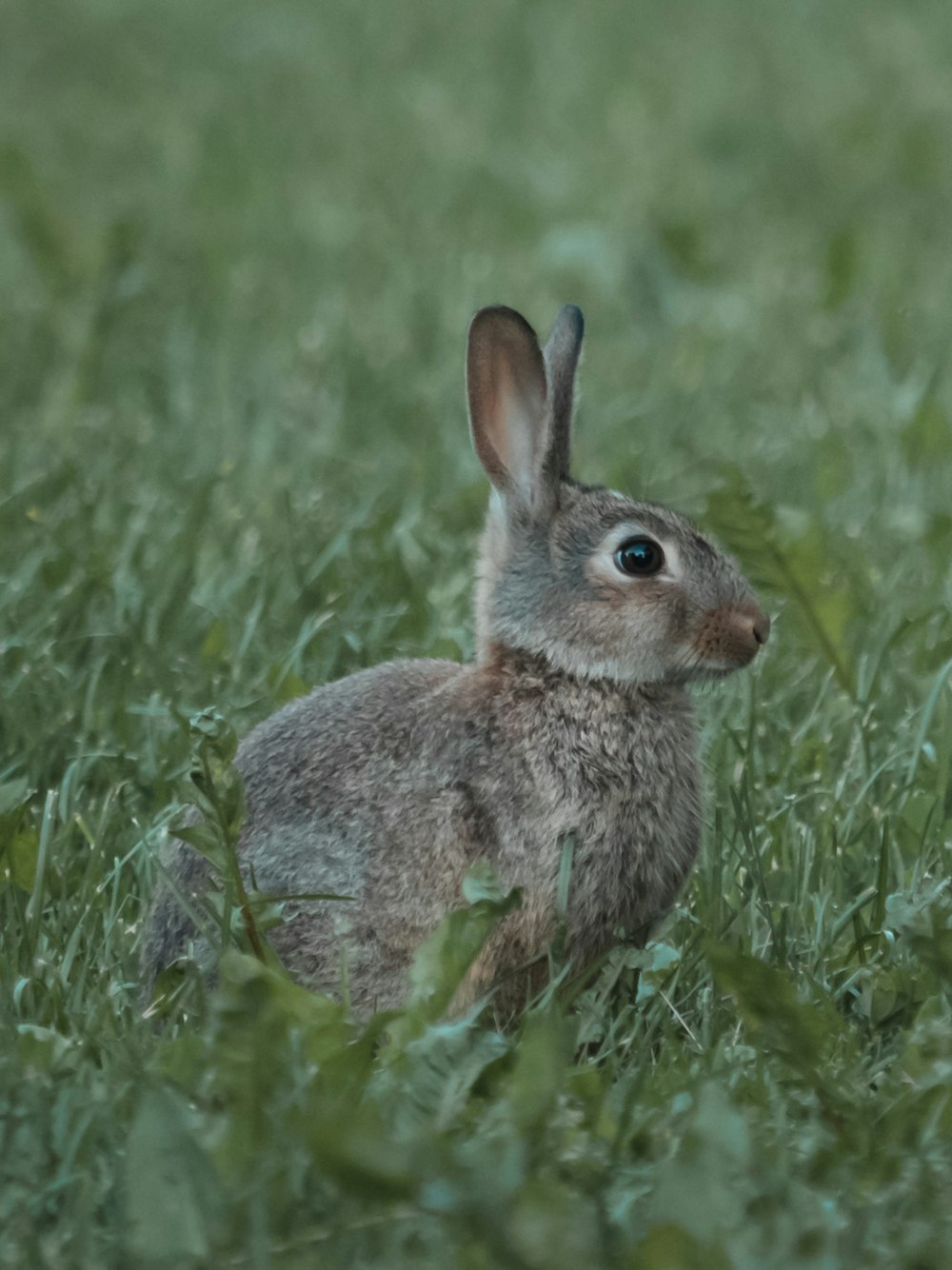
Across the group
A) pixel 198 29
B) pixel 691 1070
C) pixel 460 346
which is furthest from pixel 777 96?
pixel 691 1070

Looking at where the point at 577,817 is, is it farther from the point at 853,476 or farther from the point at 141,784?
the point at 853,476

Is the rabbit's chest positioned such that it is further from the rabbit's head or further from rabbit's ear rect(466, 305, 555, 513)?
rabbit's ear rect(466, 305, 555, 513)

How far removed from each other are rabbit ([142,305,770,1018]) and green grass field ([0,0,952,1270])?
14cm

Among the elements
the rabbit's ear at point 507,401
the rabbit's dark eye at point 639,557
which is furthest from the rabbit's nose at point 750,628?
the rabbit's ear at point 507,401

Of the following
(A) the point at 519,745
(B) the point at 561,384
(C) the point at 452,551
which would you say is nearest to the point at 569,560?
(B) the point at 561,384

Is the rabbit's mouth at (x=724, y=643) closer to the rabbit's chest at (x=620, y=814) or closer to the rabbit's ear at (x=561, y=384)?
the rabbit's chest at (x=620, y=814)

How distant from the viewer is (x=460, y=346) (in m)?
6.98

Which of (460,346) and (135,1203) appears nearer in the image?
(135,1203)

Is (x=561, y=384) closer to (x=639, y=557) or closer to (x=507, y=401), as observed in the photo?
(x=507, y=401)

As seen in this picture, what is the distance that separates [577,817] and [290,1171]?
1155 mm

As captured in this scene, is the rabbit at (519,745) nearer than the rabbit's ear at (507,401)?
Yes

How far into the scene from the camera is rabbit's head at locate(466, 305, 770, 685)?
3762 millimetres

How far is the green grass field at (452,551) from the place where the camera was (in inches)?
98.8

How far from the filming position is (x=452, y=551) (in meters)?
5.25
